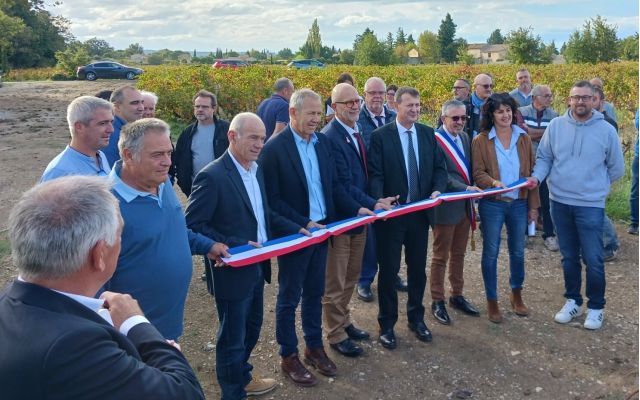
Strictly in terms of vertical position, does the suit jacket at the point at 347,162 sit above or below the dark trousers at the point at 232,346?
above

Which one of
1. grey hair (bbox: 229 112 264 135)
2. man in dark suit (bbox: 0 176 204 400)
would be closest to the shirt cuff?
man in dark suit (bbox: 0 176 204 400)

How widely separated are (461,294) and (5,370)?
4.79 m

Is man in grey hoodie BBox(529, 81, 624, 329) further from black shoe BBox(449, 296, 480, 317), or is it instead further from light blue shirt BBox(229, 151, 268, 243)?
light blue shirt BBox(229, 151, 268, 243)

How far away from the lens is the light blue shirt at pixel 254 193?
12.4 feet

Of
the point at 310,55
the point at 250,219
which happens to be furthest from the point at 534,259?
the point at 310,55

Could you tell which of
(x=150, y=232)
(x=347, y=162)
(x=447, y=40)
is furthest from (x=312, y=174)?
(x=447, y=40)

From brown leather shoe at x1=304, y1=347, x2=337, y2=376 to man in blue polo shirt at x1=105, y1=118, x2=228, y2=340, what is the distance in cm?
166

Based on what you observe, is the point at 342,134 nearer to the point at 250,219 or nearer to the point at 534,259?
the point at 250,219

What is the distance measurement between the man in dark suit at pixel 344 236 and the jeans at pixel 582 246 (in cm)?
188

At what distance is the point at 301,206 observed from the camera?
14.4ft

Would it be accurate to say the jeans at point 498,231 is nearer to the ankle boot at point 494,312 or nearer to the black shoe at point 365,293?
the ankle boot at point 494,312

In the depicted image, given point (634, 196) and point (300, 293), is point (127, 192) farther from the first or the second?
point (634, 196)

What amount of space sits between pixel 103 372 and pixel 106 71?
4125 cm

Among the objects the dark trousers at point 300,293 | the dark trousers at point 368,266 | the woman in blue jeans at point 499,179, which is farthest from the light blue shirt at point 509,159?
the dark trousers at point 300,293
